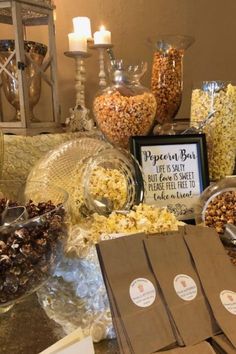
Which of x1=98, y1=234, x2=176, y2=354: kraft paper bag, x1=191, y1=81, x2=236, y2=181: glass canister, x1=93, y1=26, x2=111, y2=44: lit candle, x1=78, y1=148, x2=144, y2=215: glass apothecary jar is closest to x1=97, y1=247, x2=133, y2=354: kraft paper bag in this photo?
x1=98, y1=234, x2=176, y2=354: kraft paper bag

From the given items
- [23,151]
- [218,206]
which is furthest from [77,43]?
[218,206]

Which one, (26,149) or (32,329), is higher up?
(26,149)

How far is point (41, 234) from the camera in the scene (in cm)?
46

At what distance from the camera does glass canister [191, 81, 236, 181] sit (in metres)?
0.88

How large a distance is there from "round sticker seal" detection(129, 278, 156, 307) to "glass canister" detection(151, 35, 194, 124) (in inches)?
23.5

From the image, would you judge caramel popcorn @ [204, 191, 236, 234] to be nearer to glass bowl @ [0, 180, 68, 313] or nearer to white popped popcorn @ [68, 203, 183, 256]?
white popped popcorn @ [68, 203, 183, 256]

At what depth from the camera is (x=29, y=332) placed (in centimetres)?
51

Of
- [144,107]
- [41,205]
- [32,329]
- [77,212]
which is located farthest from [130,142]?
[32,329]

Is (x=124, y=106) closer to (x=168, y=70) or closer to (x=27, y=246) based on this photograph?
(x=168, y=70)

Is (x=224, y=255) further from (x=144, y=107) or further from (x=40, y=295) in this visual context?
(x=144, y=107)

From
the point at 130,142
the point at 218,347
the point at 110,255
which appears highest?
the point at 130,142

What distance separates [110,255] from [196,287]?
0.13m

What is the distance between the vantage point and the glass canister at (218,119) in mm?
880

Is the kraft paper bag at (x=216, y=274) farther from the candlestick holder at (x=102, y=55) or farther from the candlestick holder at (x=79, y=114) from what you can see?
the candlestick holder at (x=102, y=55)
